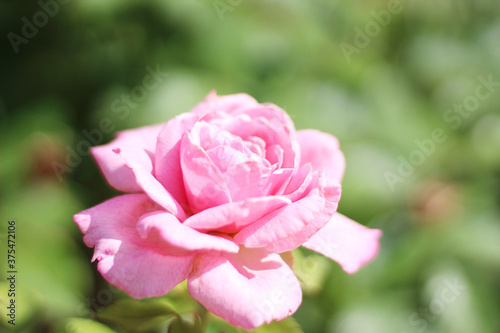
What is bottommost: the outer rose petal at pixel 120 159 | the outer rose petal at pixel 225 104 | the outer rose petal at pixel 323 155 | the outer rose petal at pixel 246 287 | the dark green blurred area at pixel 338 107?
the dark green blurred area at pixel 338 107

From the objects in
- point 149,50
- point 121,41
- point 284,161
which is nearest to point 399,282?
point 284,161

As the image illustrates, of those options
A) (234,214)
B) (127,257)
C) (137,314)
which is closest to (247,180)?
(234,214)

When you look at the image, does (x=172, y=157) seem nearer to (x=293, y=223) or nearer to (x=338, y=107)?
(x=293, y=223)

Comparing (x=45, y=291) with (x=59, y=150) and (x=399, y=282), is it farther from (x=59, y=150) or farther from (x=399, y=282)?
(x=399, y=282)

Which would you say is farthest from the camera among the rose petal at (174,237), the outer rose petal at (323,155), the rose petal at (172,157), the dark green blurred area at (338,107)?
the dark green blurred area at (338,107)

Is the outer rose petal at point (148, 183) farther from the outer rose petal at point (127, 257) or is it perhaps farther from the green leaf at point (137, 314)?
the green leaf at point (137, 314)

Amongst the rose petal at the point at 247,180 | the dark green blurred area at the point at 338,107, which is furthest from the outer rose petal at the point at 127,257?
the dark green blurred area at the point at 338,107
